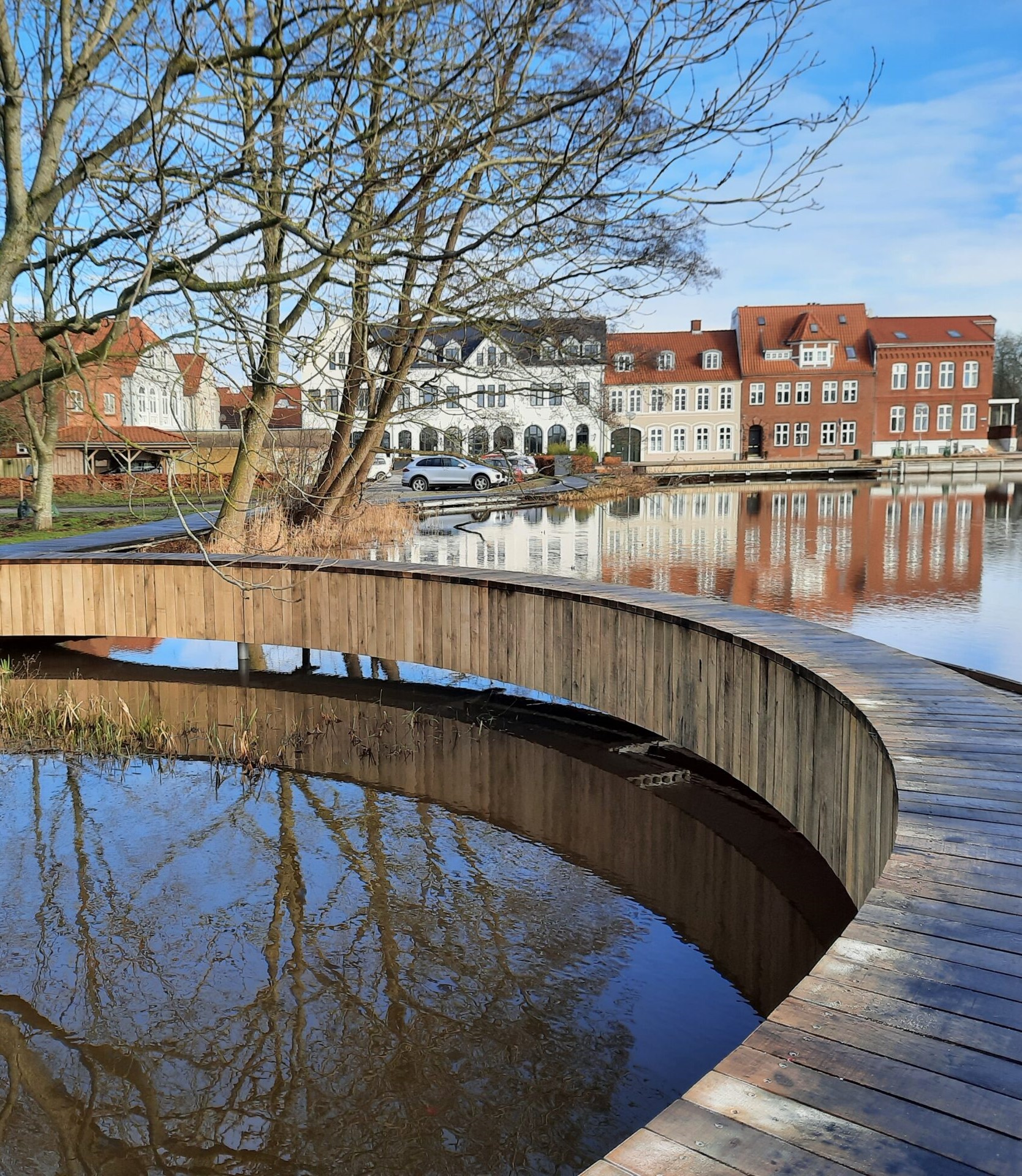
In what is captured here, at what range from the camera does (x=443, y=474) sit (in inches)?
1442

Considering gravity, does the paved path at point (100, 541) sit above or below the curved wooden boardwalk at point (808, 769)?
above

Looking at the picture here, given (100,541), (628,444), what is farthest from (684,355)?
(100,541)

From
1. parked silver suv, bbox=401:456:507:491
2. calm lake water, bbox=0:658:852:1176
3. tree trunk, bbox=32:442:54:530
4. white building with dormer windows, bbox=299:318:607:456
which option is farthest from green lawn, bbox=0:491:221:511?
calm lake water, bbox=0:658:852:1176

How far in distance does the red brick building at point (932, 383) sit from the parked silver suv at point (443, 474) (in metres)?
30.3

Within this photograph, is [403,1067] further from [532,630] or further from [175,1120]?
[532,630]

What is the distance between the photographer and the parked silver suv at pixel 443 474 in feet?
118

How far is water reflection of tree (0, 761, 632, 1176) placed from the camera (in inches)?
154

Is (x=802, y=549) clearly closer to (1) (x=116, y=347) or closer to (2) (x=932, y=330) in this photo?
(1) (x=116, y=347)

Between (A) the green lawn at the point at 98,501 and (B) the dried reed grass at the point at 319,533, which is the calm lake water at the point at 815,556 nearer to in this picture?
(B) the dried reed grass at the point at 319,533

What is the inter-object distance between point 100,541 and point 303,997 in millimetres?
9856

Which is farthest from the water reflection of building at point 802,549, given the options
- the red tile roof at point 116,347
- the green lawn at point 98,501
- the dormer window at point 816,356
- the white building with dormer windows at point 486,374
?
the dormer window at point 816,356

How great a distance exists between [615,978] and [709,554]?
13.5 metres

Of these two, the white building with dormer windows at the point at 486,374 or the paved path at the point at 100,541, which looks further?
the paved path at the point at 100,541

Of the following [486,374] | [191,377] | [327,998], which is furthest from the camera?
[486,374]
